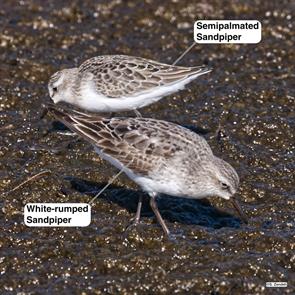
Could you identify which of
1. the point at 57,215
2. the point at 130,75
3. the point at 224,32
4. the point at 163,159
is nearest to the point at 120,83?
the point at 130,75

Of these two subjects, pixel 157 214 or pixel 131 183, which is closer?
pixel 157 214

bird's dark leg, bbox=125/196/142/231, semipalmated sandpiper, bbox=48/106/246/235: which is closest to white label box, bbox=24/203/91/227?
bird's dark leg, bbox=125/196/142/231

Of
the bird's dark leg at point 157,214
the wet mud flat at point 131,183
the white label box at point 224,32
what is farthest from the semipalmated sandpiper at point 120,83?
the white label box at point 224,32

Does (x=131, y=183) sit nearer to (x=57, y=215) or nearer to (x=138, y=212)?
(x=138, y=212)

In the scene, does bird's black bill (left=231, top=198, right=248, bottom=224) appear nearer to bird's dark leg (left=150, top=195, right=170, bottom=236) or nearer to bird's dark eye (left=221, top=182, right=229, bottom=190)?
bird's dark eye (left=221, top=182, right=229, bottom=190)

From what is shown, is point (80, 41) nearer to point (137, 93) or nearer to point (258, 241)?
point (137, 93)

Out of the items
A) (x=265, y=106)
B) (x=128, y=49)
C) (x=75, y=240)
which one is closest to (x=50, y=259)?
(x=75, y=240)

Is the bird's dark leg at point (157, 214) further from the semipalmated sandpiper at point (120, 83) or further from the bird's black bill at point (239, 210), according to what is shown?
the semipalmated sandpiper at point (120, 83)
